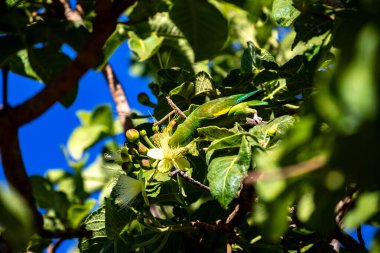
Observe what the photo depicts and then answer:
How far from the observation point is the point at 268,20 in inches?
84.4

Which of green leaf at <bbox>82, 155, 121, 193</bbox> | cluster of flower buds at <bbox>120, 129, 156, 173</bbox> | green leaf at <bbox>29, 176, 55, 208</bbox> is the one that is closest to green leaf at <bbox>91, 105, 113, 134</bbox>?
green leaf at <bbox>82, 155, 121, 193</bbox>

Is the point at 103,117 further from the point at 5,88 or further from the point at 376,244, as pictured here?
the point at 376,244

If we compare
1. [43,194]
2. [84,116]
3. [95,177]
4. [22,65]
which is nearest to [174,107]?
[22,65]

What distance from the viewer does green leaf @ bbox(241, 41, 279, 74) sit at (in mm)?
1359

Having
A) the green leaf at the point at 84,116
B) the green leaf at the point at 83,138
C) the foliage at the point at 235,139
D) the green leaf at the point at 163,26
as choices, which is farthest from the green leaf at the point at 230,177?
the green leaf at the point at 84,116

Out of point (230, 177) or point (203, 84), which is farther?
point (203, 84)

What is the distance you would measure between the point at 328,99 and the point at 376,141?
0.06 m

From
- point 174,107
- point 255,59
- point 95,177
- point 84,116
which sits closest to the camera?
point 174,107

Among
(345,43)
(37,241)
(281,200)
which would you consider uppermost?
(345,43)

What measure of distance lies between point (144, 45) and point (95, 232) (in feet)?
2.38

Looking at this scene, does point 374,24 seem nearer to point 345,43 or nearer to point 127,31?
point 345,43

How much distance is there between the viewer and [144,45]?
1.81 metres

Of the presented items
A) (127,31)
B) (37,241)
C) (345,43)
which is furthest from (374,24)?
(127,31)

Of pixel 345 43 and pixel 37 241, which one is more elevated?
pixel 345 43
